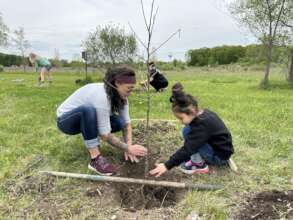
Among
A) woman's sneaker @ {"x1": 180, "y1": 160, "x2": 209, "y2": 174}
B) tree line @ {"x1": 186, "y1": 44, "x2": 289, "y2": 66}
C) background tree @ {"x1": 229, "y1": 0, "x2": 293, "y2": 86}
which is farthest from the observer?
tree line @ {"x1": 186, "y1": 44, "x2": 289, "y2": 66}

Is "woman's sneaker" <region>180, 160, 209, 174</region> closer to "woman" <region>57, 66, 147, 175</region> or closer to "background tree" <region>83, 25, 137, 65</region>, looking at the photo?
"woman" <region>57, 66, 147, 175</region>

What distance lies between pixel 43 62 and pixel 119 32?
6.14 meters

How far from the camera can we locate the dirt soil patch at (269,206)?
7.81ft

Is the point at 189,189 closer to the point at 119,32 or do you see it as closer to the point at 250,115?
the point at 250,115

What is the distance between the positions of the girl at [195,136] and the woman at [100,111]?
35 centimetres

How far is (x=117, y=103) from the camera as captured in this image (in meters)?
3.11

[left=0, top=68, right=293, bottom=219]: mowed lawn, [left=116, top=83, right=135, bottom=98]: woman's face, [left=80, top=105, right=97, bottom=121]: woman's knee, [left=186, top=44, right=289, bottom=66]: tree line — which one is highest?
[left=186, top=44, right=289, bottom=66]: tree line

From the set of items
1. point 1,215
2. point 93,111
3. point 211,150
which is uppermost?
point 93,111

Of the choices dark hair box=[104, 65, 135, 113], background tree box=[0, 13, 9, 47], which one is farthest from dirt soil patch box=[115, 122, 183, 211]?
background tree box=[0, 13, 9, 47]

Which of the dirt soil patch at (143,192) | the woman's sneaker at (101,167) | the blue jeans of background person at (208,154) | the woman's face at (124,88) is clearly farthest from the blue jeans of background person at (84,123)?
the blue jeans of background person at (208,154)

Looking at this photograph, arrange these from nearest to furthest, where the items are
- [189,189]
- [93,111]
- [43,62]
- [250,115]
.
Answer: [189,189] → [93,111] → [250,115] → [43,62]

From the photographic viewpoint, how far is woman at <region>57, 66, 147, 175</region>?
9.74ft

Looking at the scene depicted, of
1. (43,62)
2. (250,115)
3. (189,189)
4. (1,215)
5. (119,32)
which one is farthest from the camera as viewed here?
(119,32)

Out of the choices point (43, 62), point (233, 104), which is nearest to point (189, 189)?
point (233, 104)
